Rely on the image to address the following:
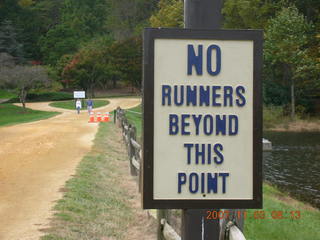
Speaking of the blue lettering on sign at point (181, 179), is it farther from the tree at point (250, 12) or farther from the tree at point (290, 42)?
the tree at point (250, 12)

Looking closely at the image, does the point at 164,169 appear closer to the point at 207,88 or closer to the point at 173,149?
the point at 173,149

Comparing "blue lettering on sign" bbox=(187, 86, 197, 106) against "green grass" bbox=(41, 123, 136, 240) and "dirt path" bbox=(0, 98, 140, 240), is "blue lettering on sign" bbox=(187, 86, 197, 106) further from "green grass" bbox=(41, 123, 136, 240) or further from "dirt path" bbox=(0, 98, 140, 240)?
"dirt path" bbox=(0, 98, 140, 240)

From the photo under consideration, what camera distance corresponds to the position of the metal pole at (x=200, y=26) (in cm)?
256

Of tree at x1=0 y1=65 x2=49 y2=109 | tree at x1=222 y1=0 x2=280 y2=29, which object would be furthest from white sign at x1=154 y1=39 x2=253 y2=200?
tree at x1=0 y1=65 x2=49 y2=109

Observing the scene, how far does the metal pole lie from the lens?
2.56 meters

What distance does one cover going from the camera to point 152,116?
2.60 m

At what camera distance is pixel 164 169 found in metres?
2.61

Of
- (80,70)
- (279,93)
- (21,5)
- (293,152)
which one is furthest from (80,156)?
(21,5)

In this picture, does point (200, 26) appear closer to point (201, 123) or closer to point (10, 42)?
point (201, 123)

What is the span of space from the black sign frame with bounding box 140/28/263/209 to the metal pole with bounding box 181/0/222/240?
5 cm

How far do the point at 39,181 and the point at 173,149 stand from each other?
8.49 m

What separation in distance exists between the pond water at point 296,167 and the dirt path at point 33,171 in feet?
14.7

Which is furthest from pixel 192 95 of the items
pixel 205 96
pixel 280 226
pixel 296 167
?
pixel 296 167

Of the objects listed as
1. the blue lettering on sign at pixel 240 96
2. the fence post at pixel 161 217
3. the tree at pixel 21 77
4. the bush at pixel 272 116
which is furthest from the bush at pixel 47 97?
the blue lettering on sign at pixel 240 96
